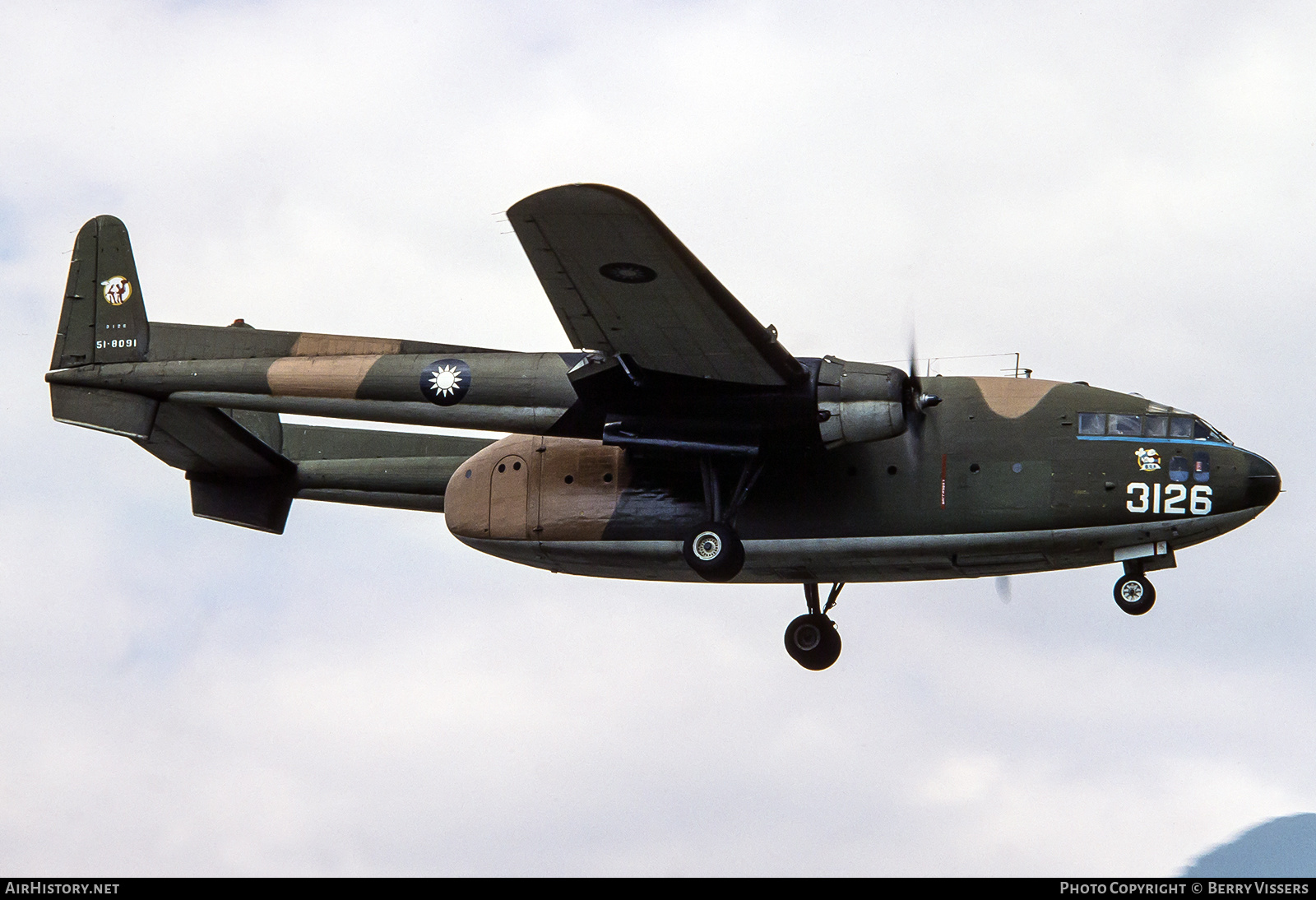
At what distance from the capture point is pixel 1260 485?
21.0 meters

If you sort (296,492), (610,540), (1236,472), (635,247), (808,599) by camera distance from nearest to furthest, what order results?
1. (635,247)
2. (1236,472)
3. (610,540)
4. (808,599)
5. (296,492)

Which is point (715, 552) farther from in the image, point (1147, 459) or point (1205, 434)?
point (1205, 434)

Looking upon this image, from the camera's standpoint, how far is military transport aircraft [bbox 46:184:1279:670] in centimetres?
2067

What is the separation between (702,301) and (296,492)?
10837 mm

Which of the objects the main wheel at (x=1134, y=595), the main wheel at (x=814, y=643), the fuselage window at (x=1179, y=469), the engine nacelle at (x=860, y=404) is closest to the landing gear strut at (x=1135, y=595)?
the main wheel at (x=1134, y=595)

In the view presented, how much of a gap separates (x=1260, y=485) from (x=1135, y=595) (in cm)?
233

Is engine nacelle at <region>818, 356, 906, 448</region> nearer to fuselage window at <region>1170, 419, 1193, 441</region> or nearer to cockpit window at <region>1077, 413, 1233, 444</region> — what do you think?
cockpit window at <region>1077, 413, 1233, 444</region>

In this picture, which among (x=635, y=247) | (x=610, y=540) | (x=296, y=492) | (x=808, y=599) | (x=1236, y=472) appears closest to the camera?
(x=635, y=247)

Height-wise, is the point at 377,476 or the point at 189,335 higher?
the point at 189,335

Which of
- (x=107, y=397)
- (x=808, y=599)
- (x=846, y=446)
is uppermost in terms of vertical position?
(x=107, y=397)

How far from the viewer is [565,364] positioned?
2200cm

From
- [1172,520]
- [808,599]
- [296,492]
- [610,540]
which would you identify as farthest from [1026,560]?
[296,492]

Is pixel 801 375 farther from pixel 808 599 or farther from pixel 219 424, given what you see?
pixel 219 424

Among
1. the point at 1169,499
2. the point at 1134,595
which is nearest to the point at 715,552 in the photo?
the point at 1134,595
